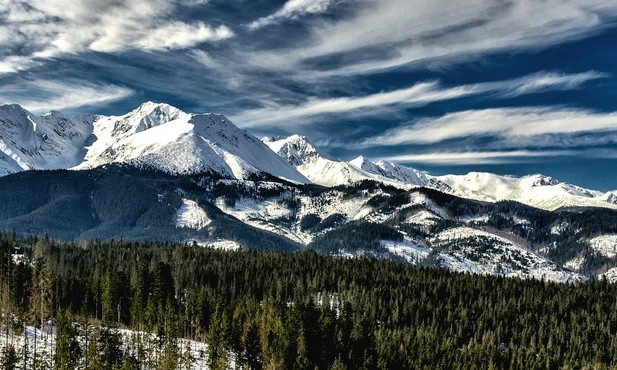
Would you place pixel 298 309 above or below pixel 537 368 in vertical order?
above

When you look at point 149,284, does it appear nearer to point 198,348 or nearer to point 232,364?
point 198,348

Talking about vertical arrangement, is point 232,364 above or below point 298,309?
below

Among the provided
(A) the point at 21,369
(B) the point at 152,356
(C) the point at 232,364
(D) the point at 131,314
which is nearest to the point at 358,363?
(C) the point at 232,364

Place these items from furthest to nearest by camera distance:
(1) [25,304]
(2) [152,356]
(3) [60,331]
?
(1) [25,304], (2) [152,356], (3) [60,331]

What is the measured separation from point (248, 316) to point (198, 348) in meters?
17.8

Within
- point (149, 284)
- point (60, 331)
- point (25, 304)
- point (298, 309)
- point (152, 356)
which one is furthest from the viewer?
point (149, 284)

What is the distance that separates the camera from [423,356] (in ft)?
556

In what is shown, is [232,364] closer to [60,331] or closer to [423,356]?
[60,331]

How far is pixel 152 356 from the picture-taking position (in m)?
143

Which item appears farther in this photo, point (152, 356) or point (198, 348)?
point (198, 348)

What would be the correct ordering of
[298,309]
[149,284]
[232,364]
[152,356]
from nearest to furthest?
[152,356] < [232,364] < [298,309] < [149,284]

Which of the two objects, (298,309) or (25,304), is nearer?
(25,304)

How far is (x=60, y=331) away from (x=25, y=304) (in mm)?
42570

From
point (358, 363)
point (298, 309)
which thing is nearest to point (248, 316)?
point (298, 309)
